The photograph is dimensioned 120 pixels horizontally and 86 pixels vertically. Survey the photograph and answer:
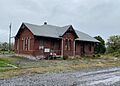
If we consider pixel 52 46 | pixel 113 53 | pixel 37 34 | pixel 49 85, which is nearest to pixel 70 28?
pixel 52 46

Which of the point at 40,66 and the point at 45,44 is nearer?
the point at 40,66

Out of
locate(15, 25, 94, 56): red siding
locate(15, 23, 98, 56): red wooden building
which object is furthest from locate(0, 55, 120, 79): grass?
locate(15, 23, 98, 56): red wooden building

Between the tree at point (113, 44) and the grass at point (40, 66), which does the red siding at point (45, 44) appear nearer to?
the grass at point (40, 66)

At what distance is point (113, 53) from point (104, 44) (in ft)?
13.0

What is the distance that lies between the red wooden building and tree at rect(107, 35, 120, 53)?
1726cm

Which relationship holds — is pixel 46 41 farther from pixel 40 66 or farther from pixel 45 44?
pixel 40 66

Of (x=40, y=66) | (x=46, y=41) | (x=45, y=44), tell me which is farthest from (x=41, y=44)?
(x=40, y=66)

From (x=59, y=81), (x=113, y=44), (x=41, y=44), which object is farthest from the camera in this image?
(x=113, y=44)

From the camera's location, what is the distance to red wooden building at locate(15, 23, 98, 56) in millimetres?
35500

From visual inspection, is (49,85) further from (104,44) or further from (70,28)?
(104,44)

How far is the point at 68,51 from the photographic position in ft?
129

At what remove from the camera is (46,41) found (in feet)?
121

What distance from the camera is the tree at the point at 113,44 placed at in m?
57.4

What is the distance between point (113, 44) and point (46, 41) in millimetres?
26732
